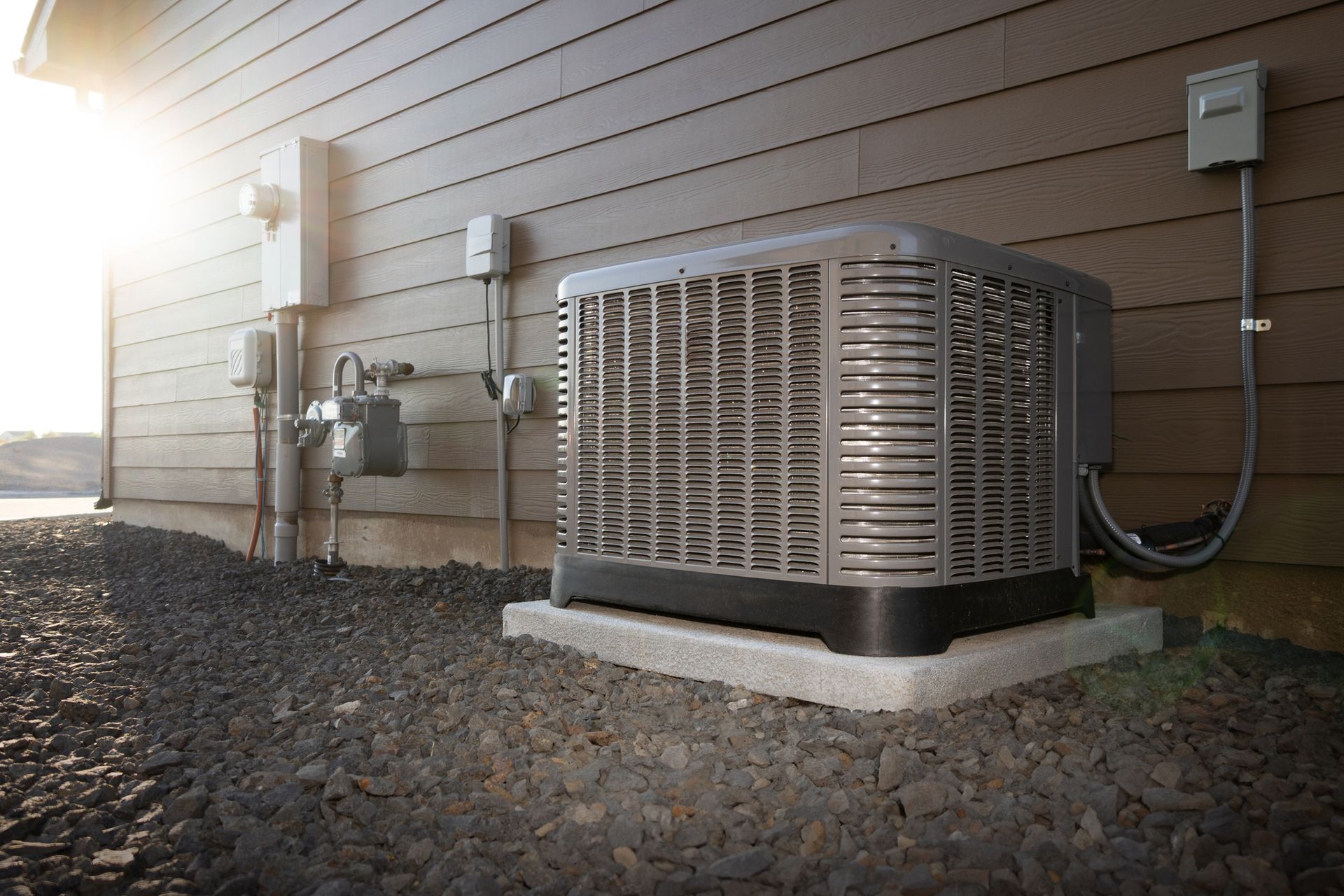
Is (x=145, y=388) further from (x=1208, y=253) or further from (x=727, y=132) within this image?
(x=1208, y=253)

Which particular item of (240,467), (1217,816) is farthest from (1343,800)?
(240,467)

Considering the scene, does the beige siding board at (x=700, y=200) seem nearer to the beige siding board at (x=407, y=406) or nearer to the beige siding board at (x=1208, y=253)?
the beige siding board at (x=407, y=406)

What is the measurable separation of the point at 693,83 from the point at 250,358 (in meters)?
2.83

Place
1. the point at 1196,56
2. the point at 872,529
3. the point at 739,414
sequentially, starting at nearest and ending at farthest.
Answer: the point at 872,529
the point at 739,414
the point at 1196,56

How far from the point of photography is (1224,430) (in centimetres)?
207

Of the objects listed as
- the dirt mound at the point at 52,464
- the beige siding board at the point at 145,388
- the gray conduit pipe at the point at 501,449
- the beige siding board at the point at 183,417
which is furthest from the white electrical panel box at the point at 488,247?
the dirt mound at the point at 52,464

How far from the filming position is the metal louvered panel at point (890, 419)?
1.76m

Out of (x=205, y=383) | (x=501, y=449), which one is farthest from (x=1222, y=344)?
(x=205, y=383)

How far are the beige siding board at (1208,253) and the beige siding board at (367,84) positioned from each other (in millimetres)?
1895

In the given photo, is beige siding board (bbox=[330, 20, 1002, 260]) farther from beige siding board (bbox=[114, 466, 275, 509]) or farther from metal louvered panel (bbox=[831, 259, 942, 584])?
beige siding board (bbox=[114, 466, 275, 509])

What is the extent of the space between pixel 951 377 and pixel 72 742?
5.79 ft

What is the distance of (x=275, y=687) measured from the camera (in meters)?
2.20

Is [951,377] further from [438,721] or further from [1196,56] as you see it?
[438,721]

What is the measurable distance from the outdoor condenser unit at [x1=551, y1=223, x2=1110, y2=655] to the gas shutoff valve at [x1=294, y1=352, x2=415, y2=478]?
6.30 ft
